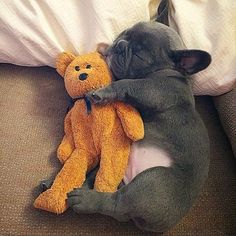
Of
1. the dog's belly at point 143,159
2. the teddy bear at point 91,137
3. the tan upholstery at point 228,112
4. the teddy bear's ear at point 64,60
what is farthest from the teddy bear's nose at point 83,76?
the tan upholstery at point 228,112

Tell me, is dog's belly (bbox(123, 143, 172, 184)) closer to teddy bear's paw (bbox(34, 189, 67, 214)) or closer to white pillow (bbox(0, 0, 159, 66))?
teddy bear's paw (bbox(34, 189, 67, 214))

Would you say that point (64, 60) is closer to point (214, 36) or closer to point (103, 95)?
point (103, 95)

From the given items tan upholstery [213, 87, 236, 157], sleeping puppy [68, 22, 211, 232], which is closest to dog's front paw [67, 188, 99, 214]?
sleeping puppy [68, 22, 211, 232]

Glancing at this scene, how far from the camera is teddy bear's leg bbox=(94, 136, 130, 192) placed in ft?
2.90

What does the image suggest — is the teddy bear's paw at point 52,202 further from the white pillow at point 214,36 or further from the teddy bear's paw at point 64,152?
the white pillow at point 214,36

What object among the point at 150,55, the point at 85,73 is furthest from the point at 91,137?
the point at 150,55

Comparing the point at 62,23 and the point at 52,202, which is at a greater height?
the point at 62,23

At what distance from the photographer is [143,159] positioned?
36.6 inches

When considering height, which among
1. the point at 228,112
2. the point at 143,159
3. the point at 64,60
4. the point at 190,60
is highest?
the point at 64,60

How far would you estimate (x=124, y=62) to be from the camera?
3.22 ft

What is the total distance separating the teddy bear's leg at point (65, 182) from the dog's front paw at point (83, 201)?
25 mm

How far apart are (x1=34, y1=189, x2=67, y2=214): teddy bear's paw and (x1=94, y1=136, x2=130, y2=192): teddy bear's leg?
0.09 metres

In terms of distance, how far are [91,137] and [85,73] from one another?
17 centimetres

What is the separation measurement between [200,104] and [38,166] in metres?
0.57
